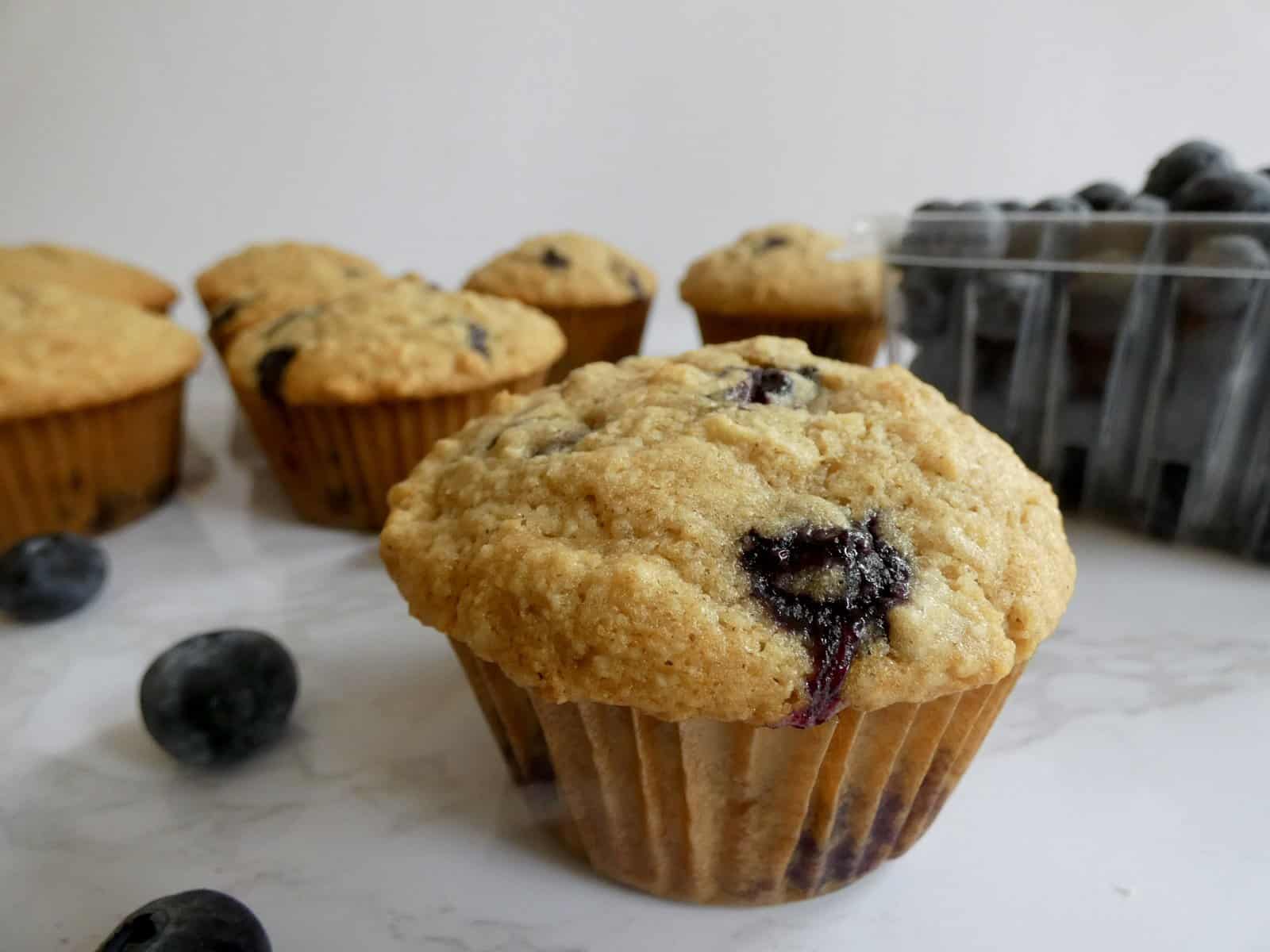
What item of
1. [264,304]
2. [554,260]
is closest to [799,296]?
[554,260]

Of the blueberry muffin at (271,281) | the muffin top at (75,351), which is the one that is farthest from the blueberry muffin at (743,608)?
the blueberry muffin at (271,281)

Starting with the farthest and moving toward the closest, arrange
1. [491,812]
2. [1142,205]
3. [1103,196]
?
1. [1103,196]
2. [1142,205]
3. [491,812]

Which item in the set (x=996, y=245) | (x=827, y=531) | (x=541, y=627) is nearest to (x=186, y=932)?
(x=541, y=627)

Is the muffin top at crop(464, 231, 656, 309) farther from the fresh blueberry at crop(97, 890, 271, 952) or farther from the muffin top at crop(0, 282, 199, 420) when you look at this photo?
the fresh blueberry at crop(97, 890, 271, 952)

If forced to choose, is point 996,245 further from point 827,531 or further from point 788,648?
point 788,648

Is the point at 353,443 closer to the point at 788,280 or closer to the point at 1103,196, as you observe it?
the point at 788,280

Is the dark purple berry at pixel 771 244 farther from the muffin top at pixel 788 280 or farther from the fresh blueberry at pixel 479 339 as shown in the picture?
the fresh blueberry at pixel 479 339

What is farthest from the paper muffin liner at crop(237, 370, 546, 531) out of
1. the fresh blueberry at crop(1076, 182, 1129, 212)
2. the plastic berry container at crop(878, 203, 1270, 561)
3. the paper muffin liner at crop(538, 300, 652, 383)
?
the fresh blueberry at crop(1076, 182, 1129, 212)
